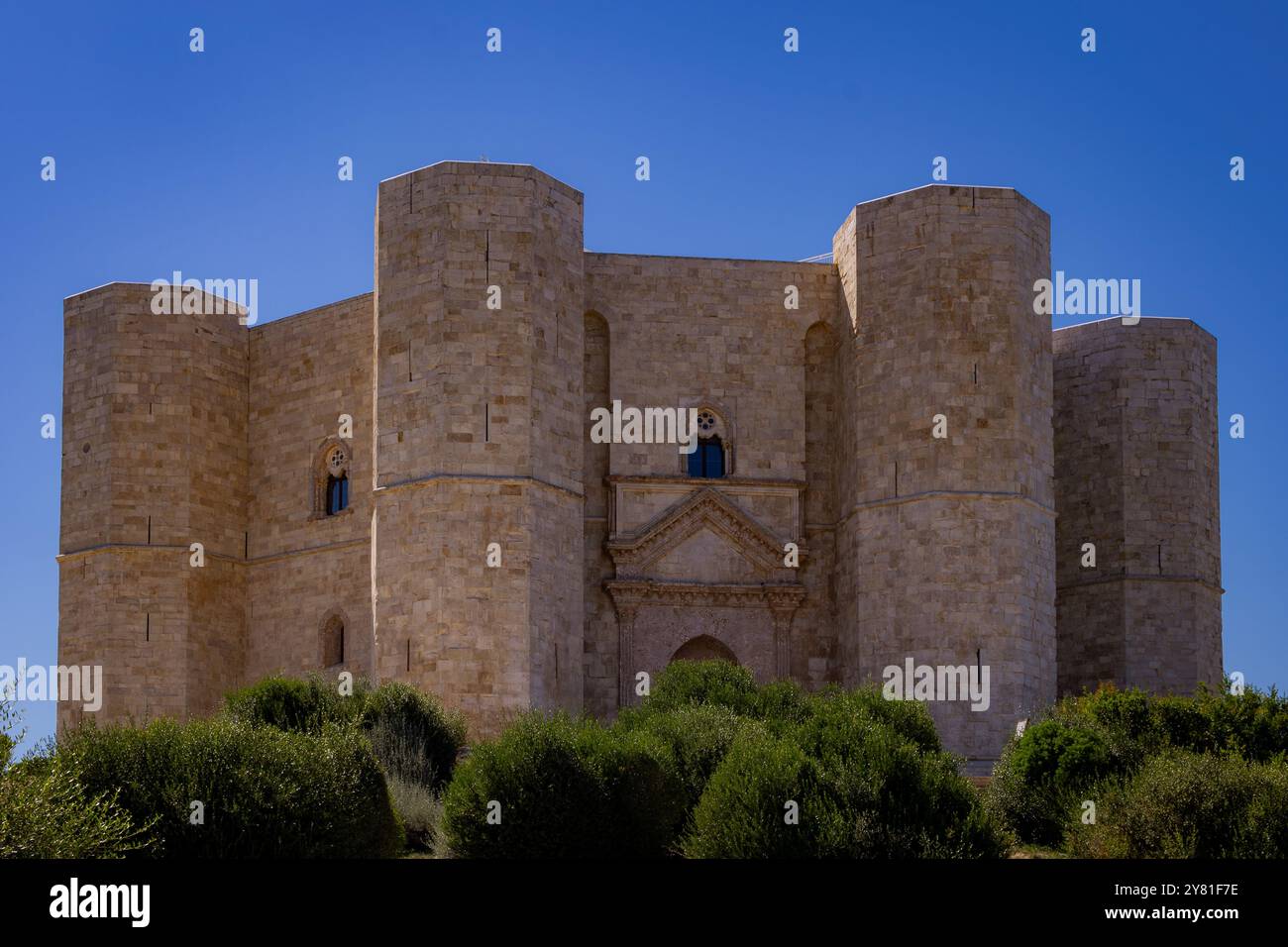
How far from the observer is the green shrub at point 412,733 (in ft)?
86.6

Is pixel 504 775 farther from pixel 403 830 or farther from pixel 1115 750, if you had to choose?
pixel 1115 750

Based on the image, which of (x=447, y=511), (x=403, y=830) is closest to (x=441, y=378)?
(x=447, y=511)

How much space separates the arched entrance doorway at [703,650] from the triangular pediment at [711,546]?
1015mm

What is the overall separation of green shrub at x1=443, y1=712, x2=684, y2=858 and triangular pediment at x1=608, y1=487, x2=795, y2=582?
9593mm

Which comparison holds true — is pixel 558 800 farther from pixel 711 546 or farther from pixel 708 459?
pixel 708 459

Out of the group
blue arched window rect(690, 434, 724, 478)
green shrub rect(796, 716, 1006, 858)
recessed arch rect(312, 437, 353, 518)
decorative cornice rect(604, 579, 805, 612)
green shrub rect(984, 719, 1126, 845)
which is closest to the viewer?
green shrub rect(796, 716, 1006, 858)

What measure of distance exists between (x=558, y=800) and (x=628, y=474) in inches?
435

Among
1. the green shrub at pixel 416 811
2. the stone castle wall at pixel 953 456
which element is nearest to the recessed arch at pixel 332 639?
the green shrub at pixel 416 811

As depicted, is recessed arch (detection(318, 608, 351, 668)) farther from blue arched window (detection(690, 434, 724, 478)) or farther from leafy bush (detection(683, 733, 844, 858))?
leafy bush (detection(683, 733, 844, 858))

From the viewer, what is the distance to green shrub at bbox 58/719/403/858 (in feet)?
67.5

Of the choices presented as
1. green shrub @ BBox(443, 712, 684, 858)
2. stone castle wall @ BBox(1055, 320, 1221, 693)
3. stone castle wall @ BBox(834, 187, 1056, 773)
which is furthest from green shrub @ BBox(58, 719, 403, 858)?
stone castle wall @ BBox(1055, 320, 1221, 693)

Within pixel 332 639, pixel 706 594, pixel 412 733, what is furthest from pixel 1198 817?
pixel 332 639

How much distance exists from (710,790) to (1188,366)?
16.7m

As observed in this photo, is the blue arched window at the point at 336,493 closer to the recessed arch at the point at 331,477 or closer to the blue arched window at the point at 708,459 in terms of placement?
the recessed arch at the point at 331,477
